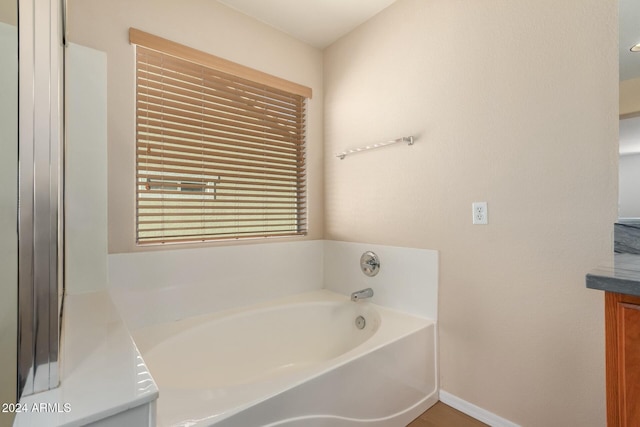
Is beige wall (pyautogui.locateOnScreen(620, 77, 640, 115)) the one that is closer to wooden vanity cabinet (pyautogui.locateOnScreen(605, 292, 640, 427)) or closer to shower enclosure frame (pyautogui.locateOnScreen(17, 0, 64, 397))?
wooden vanity cabinet (pyautogui.locateOnScreen(605, 292, 640, 427))

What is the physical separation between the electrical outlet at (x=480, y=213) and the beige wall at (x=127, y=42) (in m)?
Answer: 1.63

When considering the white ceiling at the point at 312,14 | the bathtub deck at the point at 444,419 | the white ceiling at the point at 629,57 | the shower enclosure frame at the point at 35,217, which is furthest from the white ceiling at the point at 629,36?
the shower enclosure frame at the point at 35,217

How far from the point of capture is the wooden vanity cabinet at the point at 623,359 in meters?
0.68

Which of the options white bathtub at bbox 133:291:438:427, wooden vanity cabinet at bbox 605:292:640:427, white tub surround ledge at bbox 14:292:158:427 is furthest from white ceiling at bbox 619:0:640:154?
white tub surround ledge at bbox 14:292:158:427

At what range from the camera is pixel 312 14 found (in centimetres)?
200

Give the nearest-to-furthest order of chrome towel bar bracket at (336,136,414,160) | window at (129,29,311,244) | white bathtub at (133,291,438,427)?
white bathtub at (133,291,438,427)
window at (129,29,311,244)
chrome towel bar bracket at (336,136,414,160)

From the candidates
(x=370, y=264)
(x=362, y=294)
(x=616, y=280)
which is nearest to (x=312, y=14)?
(x=370, y=264)

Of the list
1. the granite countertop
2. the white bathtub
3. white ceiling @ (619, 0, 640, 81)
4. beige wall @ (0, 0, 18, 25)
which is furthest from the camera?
white ceiling @ (619, 0, 640, 81)

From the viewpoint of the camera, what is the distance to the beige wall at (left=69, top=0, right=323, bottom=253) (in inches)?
59.2

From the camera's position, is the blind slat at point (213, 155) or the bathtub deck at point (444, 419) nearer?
the bathtub deck at point (444, 419)

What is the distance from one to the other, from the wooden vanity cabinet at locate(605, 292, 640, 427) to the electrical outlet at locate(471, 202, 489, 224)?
0.79 metres

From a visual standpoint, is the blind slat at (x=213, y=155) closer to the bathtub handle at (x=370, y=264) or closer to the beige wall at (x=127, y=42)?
the beige wall at (x=127, y=42)

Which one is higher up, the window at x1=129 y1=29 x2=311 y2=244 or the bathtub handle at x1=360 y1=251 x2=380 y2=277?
the window at x1=129 y1=29 x2=311 y2=244

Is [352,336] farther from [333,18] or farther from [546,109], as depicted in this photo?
[333,18]
